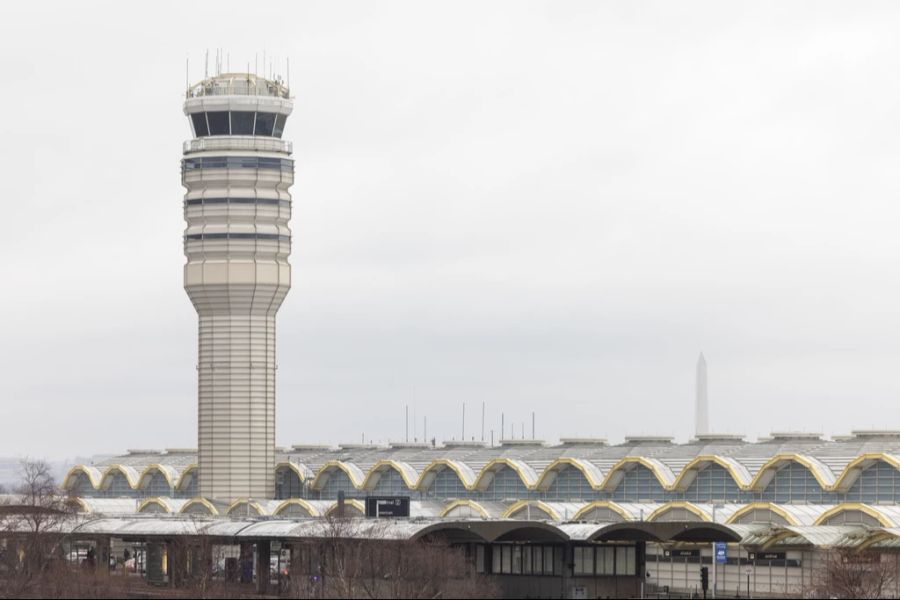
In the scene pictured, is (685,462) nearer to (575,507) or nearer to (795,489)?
(575,507)

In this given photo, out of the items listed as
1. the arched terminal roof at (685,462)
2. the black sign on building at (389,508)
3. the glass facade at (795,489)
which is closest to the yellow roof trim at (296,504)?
the arched terminal roof at (685,462)

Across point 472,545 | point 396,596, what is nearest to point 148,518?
point 472,545

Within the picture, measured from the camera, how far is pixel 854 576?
125m

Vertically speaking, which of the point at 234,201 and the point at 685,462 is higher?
the point at 234,201

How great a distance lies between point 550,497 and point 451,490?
13985mm

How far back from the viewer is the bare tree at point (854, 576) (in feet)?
406

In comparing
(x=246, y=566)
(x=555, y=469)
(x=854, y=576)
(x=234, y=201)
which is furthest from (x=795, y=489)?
(x=234, y=201)

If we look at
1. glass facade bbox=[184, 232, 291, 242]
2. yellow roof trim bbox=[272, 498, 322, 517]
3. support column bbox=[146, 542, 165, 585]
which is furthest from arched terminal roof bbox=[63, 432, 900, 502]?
support column bbox=[146, 542, 165, 585]

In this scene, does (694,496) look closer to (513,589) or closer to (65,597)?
(513,589)

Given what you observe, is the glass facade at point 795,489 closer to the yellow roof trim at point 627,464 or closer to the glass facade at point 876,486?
the glass facade at point 876,486

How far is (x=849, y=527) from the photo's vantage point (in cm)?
14375

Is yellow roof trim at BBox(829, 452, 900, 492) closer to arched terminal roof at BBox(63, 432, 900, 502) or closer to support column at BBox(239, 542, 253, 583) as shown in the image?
arched terminal roof at BBox(63, 432, 900, 502)

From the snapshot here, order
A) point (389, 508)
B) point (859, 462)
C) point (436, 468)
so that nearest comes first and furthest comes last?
point (859, 462)
point (389, 508)
point (436, 468)

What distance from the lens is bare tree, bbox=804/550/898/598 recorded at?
4870 inches
